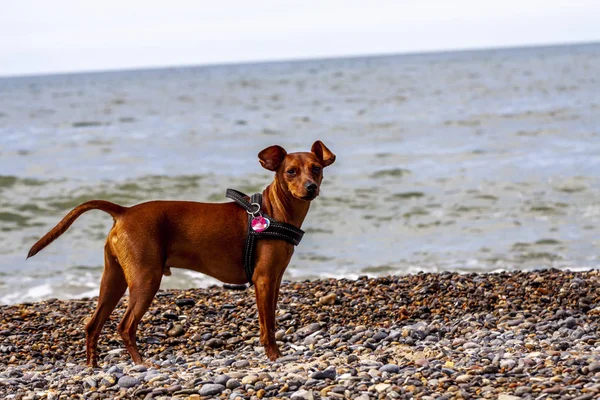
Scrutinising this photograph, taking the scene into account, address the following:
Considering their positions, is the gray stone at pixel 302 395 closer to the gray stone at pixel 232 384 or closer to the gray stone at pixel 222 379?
the gray stone at pixel 232 384

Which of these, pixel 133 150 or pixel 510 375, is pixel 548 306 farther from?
pixel 133 150

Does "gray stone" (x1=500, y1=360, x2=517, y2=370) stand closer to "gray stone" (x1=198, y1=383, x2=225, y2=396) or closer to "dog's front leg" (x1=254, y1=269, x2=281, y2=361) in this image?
"dog's front leg" (x1=254, y1=269, x2=281, y2=361)

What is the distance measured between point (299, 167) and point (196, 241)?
90cm

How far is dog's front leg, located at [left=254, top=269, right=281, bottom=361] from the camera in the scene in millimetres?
5836

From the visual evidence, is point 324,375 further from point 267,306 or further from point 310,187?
point 310,187

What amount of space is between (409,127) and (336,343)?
21.5 meters

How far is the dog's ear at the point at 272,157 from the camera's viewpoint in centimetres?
585

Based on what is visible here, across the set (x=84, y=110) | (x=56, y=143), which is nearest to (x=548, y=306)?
(x=56, y=143)

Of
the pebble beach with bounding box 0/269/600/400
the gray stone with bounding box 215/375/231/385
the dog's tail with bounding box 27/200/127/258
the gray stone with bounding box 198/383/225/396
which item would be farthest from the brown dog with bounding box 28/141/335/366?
the gray stone with bounding box 198/383/225/396

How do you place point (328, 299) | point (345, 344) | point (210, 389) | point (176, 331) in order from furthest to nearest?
point (328, 299)
point (176, 331)
point (345, 344)
point (210, 389)

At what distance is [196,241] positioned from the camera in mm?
5809

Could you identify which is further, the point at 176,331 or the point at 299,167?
the point at 176,331

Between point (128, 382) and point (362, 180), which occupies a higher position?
point (128, 382)

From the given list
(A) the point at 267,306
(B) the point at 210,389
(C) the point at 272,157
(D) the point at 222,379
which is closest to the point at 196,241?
(A) the point at 267,306
